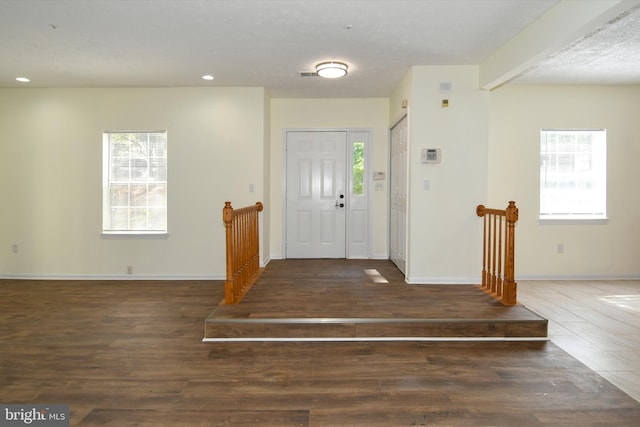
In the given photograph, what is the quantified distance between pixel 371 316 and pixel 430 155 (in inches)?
83.6

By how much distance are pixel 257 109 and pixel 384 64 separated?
1873 mm

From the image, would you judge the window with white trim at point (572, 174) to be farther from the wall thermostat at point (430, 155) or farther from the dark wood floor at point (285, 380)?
the dark wood floor at point (285, 380)

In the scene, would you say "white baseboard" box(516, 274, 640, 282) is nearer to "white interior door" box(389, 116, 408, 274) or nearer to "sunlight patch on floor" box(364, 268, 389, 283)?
"white interior door" box(389, 116, 408, 274)

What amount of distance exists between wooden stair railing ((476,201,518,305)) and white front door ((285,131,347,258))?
2.29 metres

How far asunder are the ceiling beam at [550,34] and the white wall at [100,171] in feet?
9.87

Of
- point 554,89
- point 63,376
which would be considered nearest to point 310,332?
point 63,376

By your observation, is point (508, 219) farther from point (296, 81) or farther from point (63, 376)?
point (63, 376)

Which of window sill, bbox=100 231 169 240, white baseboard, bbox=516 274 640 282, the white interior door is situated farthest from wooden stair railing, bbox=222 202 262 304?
white baseboard, bbox=516 274 640 282

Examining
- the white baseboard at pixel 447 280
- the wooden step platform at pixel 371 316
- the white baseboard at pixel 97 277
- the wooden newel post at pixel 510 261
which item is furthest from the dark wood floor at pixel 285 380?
the white baseboard at pixel 97 277

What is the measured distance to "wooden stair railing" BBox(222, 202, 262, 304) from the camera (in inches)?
141

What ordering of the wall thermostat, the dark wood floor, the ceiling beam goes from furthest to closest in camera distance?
the wall thermostat
the ceiling beam
the dark wood floor

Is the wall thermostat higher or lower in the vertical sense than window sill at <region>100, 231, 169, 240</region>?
higher

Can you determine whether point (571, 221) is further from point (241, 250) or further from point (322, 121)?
point (241, 250)

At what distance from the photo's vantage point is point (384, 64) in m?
4.37
